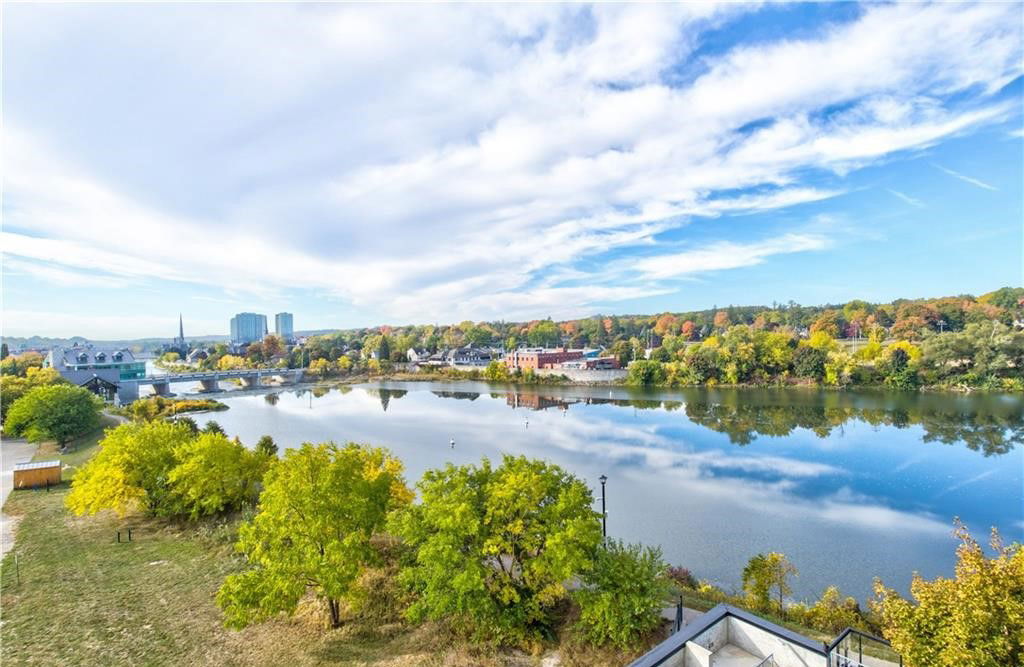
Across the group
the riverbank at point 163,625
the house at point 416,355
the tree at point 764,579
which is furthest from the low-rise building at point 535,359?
the tree at point 764,579

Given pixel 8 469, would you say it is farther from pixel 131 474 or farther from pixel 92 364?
pixel 92 364

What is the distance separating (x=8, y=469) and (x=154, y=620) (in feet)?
63.1

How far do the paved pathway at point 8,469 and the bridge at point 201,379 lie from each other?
19.9 m

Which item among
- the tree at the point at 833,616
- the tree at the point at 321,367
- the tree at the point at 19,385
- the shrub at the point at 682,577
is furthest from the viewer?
the tree at the point at 321,367

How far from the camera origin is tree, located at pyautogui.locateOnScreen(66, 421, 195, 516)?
14.3m

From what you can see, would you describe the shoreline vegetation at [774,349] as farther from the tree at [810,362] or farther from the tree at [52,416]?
the tree at [52,416]

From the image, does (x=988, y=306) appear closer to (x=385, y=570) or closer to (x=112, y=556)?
(x=385, y=570)

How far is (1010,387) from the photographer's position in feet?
138

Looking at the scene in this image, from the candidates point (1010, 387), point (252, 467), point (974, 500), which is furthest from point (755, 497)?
point (1010, 387)

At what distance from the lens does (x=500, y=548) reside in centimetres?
917

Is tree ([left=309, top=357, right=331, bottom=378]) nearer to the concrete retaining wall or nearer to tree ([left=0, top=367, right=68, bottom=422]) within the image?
tree ([left=0, top=367, right=68, bottom=422])

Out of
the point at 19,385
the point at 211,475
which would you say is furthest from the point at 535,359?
the point at 211,475

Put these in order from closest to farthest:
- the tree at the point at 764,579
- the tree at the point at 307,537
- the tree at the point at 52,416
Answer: the tree at the point at 307,537 → the tree at the point at 764,579 → the tree at the point at 52,416

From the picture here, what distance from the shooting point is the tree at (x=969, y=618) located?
5.10 m
